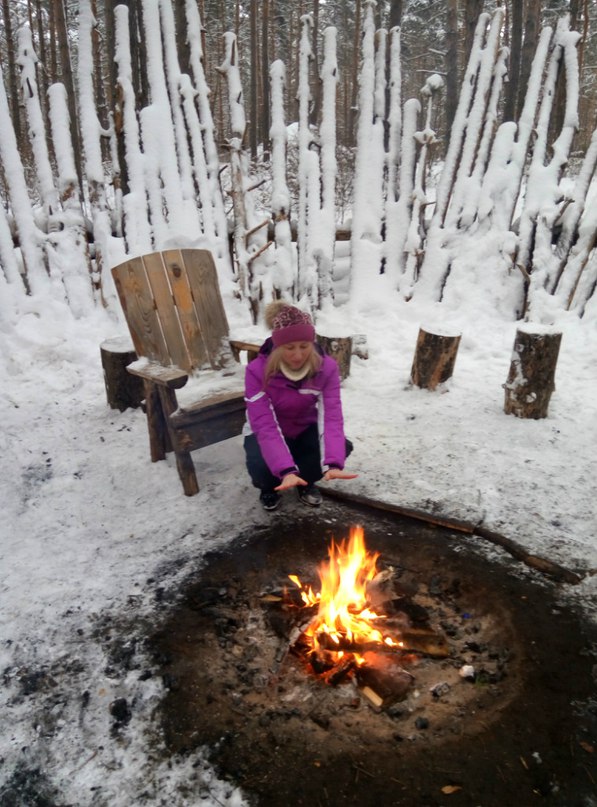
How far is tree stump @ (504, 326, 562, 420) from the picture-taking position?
4195 mm

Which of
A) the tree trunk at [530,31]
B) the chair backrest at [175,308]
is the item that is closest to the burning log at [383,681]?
the chair backrest at [175,308]

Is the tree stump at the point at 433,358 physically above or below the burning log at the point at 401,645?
A: below

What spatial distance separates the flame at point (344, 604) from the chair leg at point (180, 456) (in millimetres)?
1113

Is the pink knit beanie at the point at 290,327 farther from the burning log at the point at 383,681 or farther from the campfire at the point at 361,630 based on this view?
the burning log at the point at 383,681

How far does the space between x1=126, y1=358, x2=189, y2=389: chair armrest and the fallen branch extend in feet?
3.69

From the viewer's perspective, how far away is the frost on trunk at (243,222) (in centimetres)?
587

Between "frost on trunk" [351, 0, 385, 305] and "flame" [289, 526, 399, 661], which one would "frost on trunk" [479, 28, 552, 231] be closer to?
"frost on trunk" [351, 0, 385, 305]

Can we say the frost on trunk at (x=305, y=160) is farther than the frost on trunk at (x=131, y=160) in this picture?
Yes

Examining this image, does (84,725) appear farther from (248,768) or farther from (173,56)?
(173,56)

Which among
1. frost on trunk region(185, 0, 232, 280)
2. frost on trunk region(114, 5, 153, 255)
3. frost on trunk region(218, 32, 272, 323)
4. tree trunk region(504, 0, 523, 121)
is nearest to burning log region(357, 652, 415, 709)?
frost on trunk region(218, 32, 272, 323)

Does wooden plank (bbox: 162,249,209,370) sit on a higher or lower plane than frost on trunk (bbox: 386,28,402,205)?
lower

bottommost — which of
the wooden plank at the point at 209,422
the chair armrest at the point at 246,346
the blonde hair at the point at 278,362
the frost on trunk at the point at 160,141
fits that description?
the wooden plank at the point at 209,422

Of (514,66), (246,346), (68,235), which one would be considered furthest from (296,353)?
(514,66)

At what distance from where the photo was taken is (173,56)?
19.3 ft
